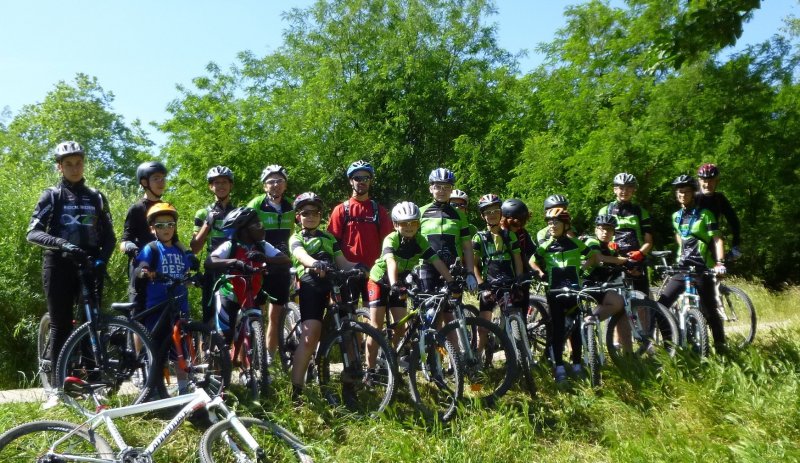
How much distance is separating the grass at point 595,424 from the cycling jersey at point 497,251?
125 cm

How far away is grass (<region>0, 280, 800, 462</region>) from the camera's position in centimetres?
517

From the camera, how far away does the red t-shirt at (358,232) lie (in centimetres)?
681

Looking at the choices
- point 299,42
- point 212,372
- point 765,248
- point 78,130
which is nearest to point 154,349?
point 212,372

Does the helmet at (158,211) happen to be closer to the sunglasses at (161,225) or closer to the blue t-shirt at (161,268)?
the sunglasses at (161,225)

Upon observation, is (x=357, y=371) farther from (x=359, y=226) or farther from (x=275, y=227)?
(x=275, y=227)

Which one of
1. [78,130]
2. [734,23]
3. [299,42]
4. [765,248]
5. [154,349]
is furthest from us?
[78,130]

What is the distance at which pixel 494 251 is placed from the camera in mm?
7258

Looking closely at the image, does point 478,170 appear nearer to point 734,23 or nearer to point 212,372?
point 734,23

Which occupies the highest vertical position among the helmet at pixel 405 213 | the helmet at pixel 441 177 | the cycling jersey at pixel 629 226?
the helmet at pixel 441 177

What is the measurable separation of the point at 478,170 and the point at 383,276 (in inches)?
721

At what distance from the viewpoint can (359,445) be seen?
5.41 m

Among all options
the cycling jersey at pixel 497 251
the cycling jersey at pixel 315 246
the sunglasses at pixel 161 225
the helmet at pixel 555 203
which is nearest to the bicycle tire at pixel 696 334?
the helmet at pixel 555 203

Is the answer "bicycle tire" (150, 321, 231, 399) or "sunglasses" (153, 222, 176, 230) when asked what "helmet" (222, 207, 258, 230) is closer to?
"sunglasses" (153, 222, 176, 230)

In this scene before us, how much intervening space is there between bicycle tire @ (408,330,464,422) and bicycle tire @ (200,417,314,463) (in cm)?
117
